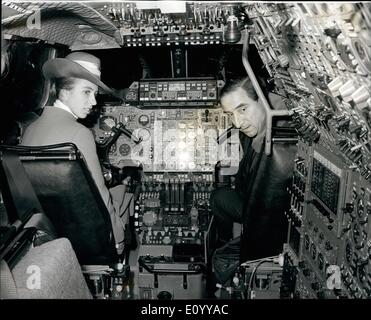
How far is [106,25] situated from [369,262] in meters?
2.21

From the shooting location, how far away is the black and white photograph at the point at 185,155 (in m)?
1.54

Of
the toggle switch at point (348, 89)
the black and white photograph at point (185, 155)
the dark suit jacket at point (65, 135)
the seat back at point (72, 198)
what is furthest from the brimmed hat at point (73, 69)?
the toggle switch at point (348, 89)

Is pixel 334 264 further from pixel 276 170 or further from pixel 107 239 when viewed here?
pixel 107 239

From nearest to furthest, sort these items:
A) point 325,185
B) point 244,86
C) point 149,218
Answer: point 325,185
point 244,86
point 149,218

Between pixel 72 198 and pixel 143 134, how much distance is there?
2.01 m

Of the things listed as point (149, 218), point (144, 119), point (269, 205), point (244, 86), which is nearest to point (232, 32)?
point (244, 86)

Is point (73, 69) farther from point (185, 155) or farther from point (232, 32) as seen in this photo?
point (185, 155)

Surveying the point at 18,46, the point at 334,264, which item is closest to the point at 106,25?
the point at 18,46

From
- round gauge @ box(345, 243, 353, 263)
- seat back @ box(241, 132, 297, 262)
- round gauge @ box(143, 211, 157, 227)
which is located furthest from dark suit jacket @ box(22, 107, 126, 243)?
round gauge @ box(345, 243, 353, 263)

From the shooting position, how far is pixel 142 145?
13.8 ft

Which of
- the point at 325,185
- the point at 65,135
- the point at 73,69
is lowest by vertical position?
the point at 325,185

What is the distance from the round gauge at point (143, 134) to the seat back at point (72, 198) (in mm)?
1831

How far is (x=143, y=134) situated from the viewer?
13.7ft

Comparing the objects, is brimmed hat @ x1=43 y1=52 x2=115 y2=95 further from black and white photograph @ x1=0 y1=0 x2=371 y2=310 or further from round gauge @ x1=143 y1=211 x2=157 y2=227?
round gauge @ x1=143 y1=211 x2=157 y2=227
